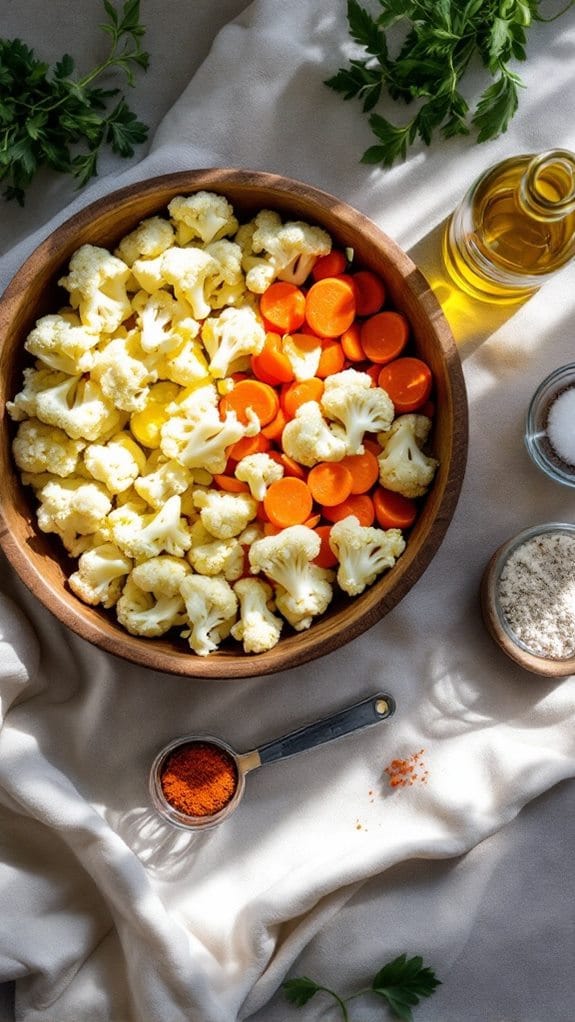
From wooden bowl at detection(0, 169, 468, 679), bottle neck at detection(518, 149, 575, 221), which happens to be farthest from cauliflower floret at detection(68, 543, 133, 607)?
bottle neck at detection(518, 149, 575, 221)

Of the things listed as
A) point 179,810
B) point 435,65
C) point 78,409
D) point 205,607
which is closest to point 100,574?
point 205,607

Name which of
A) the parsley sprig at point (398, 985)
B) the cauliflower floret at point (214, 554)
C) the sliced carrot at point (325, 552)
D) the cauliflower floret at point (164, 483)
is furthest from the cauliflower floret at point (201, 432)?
the parsley sprig at point (398, 985)

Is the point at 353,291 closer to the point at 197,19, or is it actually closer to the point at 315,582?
the point at 315,582

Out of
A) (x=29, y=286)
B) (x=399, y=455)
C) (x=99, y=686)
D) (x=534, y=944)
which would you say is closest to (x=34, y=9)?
(x=29, y=286)

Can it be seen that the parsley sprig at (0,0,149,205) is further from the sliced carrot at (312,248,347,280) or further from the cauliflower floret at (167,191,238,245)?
the sliced carrot at (312,248,347,280)

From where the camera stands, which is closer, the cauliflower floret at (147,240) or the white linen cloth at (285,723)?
the cauliflower floret at (147,240)

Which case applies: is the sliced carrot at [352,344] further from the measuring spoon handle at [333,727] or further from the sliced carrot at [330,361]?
the measuring spoon handle at [333,727]
